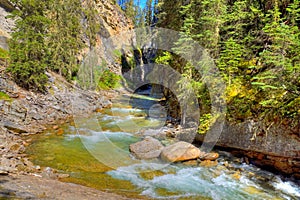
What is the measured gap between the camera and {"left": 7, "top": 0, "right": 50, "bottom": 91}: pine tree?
691 inches

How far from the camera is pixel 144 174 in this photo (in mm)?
9453

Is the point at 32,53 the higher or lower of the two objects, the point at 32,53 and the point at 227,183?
the higher

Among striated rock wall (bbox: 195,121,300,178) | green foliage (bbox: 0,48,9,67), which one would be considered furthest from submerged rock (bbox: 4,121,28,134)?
striated rock wall (bbox: 195,121,300,178)

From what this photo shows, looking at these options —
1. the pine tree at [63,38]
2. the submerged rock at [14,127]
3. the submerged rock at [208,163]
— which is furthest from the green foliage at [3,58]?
the submerged rock at [208,163]

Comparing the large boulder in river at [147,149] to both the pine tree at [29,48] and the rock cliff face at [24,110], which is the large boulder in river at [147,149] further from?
the pine tree at [29,48]

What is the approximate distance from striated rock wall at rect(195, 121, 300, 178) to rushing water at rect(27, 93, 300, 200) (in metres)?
0.56

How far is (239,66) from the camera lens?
12086 millimetres

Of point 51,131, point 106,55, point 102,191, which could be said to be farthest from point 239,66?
point 106,55

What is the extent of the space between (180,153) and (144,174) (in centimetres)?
235

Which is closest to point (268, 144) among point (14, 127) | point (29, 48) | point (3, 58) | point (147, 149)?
point (147, 149)

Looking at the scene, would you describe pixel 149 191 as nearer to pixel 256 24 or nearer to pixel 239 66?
pixel 239 66

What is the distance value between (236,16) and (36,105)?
51.5ft

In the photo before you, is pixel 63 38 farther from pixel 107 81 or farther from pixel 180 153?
pixel 180 153

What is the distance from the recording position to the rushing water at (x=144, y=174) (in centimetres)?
815
